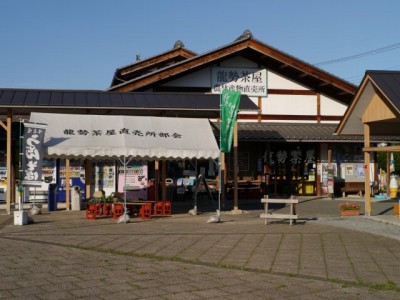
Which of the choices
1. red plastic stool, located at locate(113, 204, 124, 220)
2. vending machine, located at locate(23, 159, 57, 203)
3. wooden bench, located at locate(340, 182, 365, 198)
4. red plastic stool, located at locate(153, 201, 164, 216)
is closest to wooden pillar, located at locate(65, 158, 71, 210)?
vending machine, located at locate(23, 159, 57, 203)

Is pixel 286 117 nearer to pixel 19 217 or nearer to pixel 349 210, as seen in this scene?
pixel 349 210

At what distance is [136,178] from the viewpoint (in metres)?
20.1

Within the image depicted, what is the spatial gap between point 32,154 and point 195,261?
6876 mm

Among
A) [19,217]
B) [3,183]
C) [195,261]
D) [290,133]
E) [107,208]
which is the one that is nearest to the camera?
[195,261]

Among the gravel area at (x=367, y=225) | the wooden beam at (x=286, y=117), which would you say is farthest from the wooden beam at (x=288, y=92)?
the gravel area at (x=367, y=225)

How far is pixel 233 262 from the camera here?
8469 millimetres

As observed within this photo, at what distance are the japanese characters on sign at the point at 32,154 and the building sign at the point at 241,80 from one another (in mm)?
10625

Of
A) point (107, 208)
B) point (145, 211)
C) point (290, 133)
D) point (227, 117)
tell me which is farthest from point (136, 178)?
point (290, 133)

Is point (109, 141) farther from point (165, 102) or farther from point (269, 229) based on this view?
point (269, 229)

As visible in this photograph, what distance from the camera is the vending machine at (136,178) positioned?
1997cm

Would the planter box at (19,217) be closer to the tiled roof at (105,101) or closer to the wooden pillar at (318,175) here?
the tiled roof at (105,101)

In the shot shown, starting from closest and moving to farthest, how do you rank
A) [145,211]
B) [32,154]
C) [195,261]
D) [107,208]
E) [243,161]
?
[195,261]
[32,154]
[145,211]
[107,208]
[243,161]

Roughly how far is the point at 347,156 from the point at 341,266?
54.6ft

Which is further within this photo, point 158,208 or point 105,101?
point 105,101
